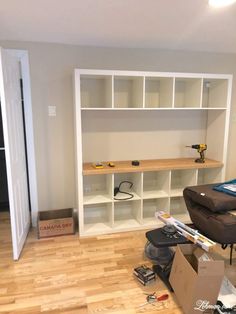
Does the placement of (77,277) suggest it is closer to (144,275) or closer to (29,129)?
(144,275)

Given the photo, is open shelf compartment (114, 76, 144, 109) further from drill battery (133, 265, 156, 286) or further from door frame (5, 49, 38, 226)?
drill battery (133, 265, 156, 286)

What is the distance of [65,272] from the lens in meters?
2.25

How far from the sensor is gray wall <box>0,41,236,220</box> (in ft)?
9.37

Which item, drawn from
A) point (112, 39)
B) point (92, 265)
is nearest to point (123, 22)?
point (112, 39)

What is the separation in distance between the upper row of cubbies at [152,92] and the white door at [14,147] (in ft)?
2.47

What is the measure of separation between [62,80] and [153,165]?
1507mm

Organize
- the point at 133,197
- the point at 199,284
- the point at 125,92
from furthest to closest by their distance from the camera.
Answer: the point at 125,92
the point at 133,197
the point at 199,284

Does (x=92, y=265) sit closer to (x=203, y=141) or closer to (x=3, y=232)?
(x=3, y=232)

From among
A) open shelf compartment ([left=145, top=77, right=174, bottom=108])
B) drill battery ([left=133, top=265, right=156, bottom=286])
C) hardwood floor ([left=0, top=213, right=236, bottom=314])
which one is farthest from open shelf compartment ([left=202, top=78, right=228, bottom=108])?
drill battery ([left=133, top=265, right=156, bottom=286])

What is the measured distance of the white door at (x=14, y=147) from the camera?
85.9 inches

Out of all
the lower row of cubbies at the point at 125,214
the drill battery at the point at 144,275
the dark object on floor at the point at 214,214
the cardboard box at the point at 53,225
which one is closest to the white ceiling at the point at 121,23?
the dark object on floor at the point at 214,214

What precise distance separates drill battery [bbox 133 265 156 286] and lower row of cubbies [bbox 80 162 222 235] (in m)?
0.84

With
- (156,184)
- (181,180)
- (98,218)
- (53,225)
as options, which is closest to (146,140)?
(156,184)

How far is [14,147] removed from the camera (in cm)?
245
